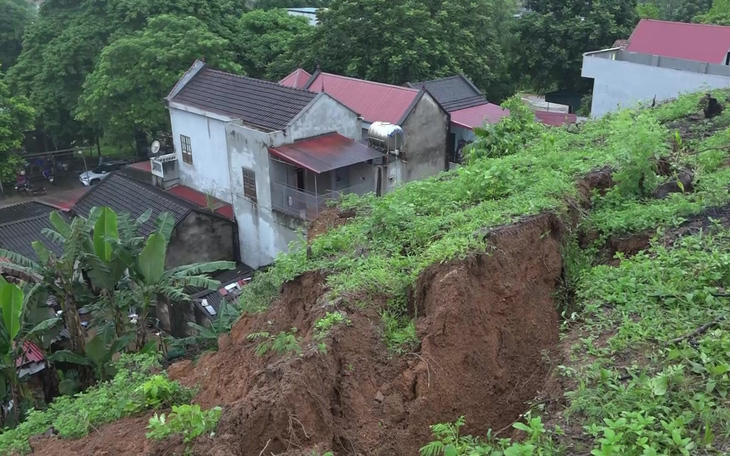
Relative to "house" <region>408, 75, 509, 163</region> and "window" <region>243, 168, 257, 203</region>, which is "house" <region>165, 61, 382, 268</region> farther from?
"house" <region>408, 75, 509, 163</region>

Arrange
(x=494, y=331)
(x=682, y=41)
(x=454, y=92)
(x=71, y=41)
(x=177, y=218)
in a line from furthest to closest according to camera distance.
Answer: (x=71, y=41)
(x=682, y=41)
(x=454, y=92)
(x=177, y=218)
(x=494, y=331)

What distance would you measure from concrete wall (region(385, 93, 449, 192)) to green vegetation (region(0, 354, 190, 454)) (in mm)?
15631

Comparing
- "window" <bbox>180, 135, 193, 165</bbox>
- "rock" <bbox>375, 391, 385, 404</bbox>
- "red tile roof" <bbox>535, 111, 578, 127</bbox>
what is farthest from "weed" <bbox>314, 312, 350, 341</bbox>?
"red tile roof" <bbox>535, 111, 578, 127</bbox>

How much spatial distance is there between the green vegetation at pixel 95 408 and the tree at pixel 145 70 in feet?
69.7

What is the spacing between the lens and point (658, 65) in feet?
84.7

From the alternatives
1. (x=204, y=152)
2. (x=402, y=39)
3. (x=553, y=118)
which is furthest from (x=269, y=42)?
(x=553, y=118)

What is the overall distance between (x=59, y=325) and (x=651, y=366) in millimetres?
10753

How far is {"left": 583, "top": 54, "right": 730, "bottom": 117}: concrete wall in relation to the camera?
75.6 feet

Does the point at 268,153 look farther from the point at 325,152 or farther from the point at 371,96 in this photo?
the point at 371,96

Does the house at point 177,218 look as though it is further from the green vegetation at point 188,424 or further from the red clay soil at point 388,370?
the green vegetation at point 188,424

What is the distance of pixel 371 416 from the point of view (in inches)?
227

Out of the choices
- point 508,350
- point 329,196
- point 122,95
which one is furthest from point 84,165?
point 508,350

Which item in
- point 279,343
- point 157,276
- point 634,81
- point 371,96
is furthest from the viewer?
point 371,96

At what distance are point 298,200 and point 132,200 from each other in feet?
19.2
